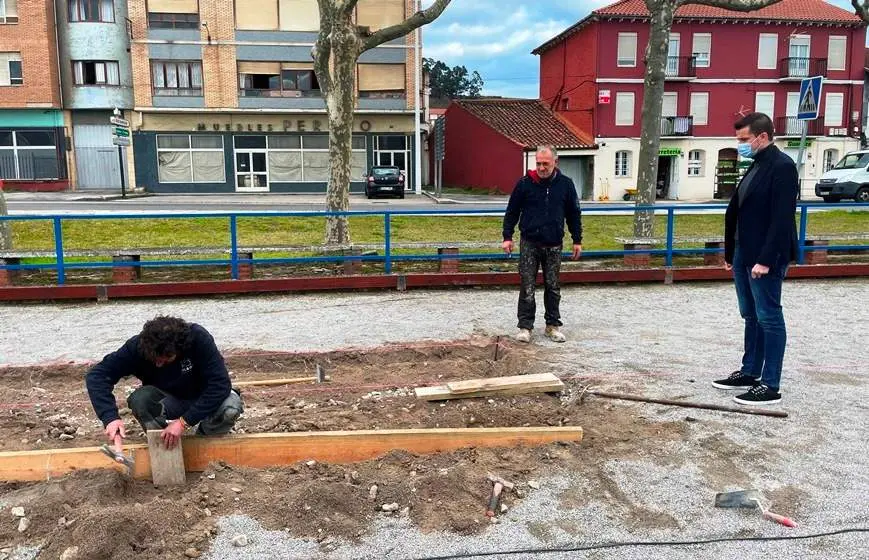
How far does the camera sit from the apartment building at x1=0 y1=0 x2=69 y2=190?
107 feet

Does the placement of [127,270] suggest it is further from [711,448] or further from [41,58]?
[41,58]

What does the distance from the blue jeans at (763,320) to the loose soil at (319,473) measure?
0.85 meters

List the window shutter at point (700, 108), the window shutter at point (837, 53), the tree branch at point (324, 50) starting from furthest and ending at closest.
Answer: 1. the window shutter at point (837, 53)
2. the window shutter at point (700, 108)
3. the tree branch at point (324, 50)

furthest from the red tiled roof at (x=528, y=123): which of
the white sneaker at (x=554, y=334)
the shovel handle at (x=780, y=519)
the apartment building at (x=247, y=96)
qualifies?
the shovel handle at (x=780, y=519)

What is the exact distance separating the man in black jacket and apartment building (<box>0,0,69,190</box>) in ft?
108

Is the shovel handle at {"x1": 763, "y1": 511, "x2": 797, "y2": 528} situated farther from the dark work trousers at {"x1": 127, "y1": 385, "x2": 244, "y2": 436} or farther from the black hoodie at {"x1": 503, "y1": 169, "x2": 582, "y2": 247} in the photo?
the black hoodie at {"x1": 503, "y1": 169, "x2": 582, "y2": 247}

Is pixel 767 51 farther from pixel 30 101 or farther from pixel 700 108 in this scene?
pixel 30 101

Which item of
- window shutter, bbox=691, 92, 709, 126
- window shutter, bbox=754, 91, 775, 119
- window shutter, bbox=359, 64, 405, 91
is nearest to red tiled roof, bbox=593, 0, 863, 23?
window shutter, bbox=754, 91, 775, 119

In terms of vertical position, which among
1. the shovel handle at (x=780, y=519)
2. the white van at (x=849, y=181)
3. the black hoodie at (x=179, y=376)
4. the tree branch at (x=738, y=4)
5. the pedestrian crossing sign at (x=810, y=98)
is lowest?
the shovel handle at (x=780, y=519)

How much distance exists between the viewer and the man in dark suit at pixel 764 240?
15.6 feet

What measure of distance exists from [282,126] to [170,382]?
3263 centimetres

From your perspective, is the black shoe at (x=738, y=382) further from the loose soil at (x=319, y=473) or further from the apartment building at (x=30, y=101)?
the apartment building at (x=30, y=101)

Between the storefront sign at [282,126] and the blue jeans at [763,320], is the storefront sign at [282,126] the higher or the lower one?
the higher one

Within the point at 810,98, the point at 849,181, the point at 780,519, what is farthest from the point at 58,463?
the point at 849,181
